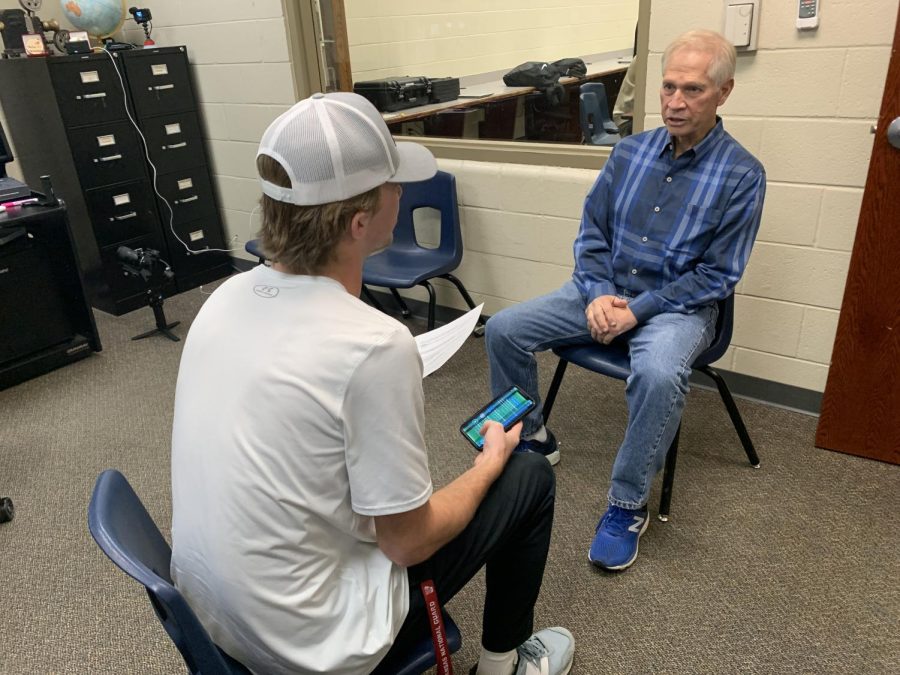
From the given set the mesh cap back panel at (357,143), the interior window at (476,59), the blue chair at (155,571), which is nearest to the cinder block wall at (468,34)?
the interior window at (476,59)

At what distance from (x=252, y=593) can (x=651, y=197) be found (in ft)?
4.85

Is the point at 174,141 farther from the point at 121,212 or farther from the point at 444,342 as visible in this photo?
the point at 444,342

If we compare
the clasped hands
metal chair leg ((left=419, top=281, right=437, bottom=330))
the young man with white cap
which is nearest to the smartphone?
the young man with white cap

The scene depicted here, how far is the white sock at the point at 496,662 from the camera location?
1272 mm

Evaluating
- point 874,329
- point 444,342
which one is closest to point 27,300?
point 444,342

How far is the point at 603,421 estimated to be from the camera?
234cm

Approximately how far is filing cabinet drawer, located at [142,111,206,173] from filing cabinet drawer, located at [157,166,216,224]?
0.04m

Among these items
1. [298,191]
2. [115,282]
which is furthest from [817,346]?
[115,282]

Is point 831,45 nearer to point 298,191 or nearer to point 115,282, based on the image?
point 298,191

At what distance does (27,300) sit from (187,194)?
1049mm

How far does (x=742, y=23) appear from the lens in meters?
1.96

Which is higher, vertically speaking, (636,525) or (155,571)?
(155,571)

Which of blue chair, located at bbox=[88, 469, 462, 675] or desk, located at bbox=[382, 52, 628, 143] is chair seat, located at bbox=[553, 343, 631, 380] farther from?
desk, located at bbox=[382, 52, 628, 143]

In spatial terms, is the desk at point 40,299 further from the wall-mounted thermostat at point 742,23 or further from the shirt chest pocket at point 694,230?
the wall-mounted thermostat at point 742,23
